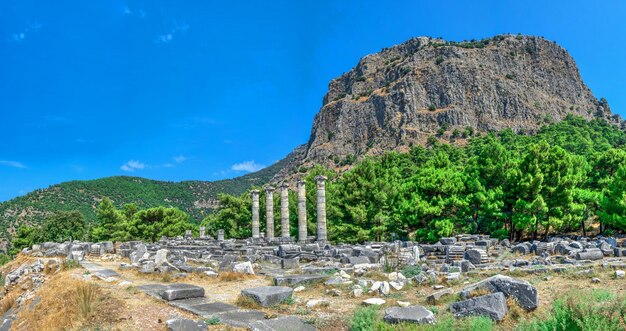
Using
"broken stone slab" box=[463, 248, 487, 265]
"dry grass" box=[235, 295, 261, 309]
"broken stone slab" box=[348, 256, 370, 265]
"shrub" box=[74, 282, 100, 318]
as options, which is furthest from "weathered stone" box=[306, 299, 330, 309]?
"broken stone slab" box=[463, 248, 487, 265]

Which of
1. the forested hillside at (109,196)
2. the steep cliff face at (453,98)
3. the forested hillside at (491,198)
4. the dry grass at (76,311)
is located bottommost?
the dry grass at (76,311)

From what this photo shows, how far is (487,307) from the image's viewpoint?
893cm

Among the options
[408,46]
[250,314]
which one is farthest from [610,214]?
[408,46]

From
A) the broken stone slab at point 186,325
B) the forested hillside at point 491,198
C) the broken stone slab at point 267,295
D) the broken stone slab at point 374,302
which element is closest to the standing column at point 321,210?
the forested hillside at point 491,198

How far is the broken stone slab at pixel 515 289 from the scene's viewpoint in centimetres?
930

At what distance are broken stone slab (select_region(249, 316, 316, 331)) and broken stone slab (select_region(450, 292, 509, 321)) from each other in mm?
3052

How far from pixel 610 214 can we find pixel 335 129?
106 meters

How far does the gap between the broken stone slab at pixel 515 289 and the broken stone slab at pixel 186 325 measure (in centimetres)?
560

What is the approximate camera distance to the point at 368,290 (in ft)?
40.4

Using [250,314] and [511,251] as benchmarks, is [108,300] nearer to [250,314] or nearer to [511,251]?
[250,314]

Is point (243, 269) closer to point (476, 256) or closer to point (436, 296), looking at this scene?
point (436, 296)

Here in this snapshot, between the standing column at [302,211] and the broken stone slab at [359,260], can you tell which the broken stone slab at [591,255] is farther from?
the standing column at [302,211]

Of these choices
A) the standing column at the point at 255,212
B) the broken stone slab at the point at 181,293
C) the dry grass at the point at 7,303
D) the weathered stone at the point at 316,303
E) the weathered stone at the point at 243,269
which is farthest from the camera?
the standing column at the point at 255,212

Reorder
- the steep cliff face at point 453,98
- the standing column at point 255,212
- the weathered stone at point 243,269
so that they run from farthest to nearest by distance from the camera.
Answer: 1. the steep cliff face at point 453,98
2. the standing column at point 255,212
3. the weathered stone at point 243,269
